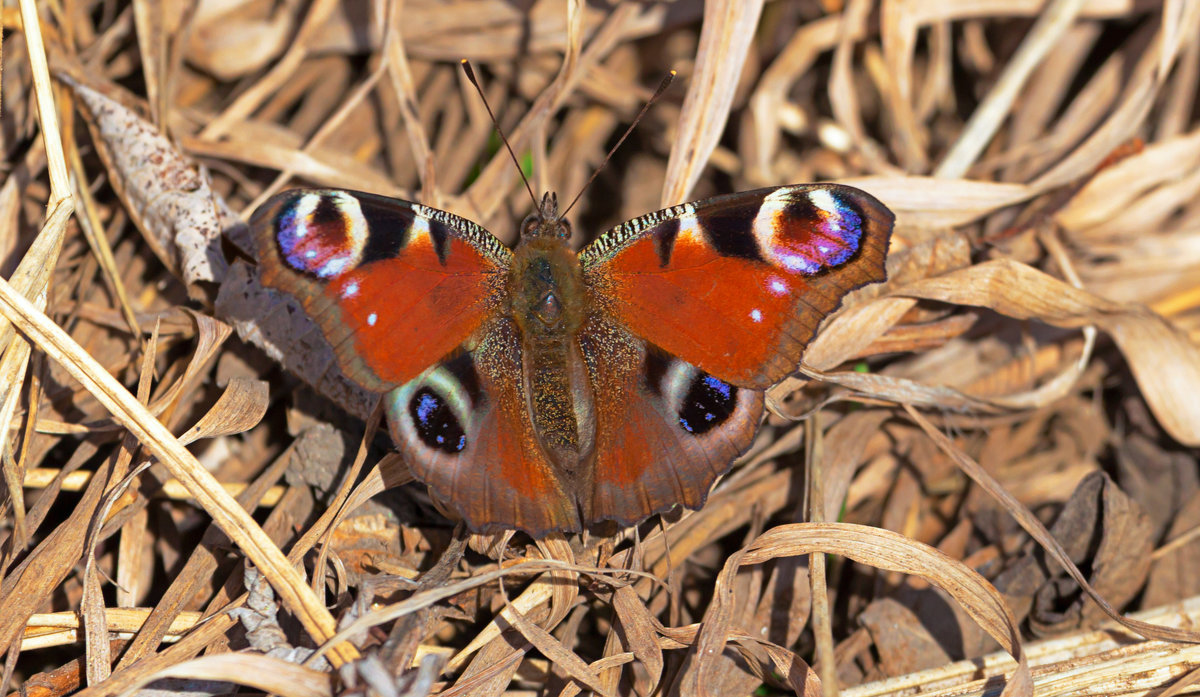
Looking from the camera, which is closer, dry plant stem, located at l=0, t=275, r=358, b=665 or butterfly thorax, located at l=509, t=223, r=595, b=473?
dry plant stem, located at l=0, t=275, r=358, b=665

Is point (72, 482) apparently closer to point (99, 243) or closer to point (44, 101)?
point (99, 243)

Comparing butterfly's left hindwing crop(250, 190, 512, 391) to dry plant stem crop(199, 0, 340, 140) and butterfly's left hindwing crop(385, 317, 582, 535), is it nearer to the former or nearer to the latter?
A: butterfly's left hindwing crop(385, 317, 582, 535)

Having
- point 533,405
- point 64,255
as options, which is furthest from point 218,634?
point 64,255

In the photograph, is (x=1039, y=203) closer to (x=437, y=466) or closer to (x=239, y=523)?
(x=437, y=466)

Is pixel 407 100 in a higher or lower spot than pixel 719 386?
higher

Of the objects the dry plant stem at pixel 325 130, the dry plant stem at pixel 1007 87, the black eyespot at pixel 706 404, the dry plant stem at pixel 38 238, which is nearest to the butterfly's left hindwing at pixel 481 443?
the black eyespot at pixel 706 404

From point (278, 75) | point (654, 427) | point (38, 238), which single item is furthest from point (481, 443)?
point (278, 75)

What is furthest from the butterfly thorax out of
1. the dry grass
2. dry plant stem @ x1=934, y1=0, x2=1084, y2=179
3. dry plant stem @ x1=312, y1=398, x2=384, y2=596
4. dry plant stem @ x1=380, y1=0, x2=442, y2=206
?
dry plant stem @ x1=934, y1=0, x2=1084, y2=179
